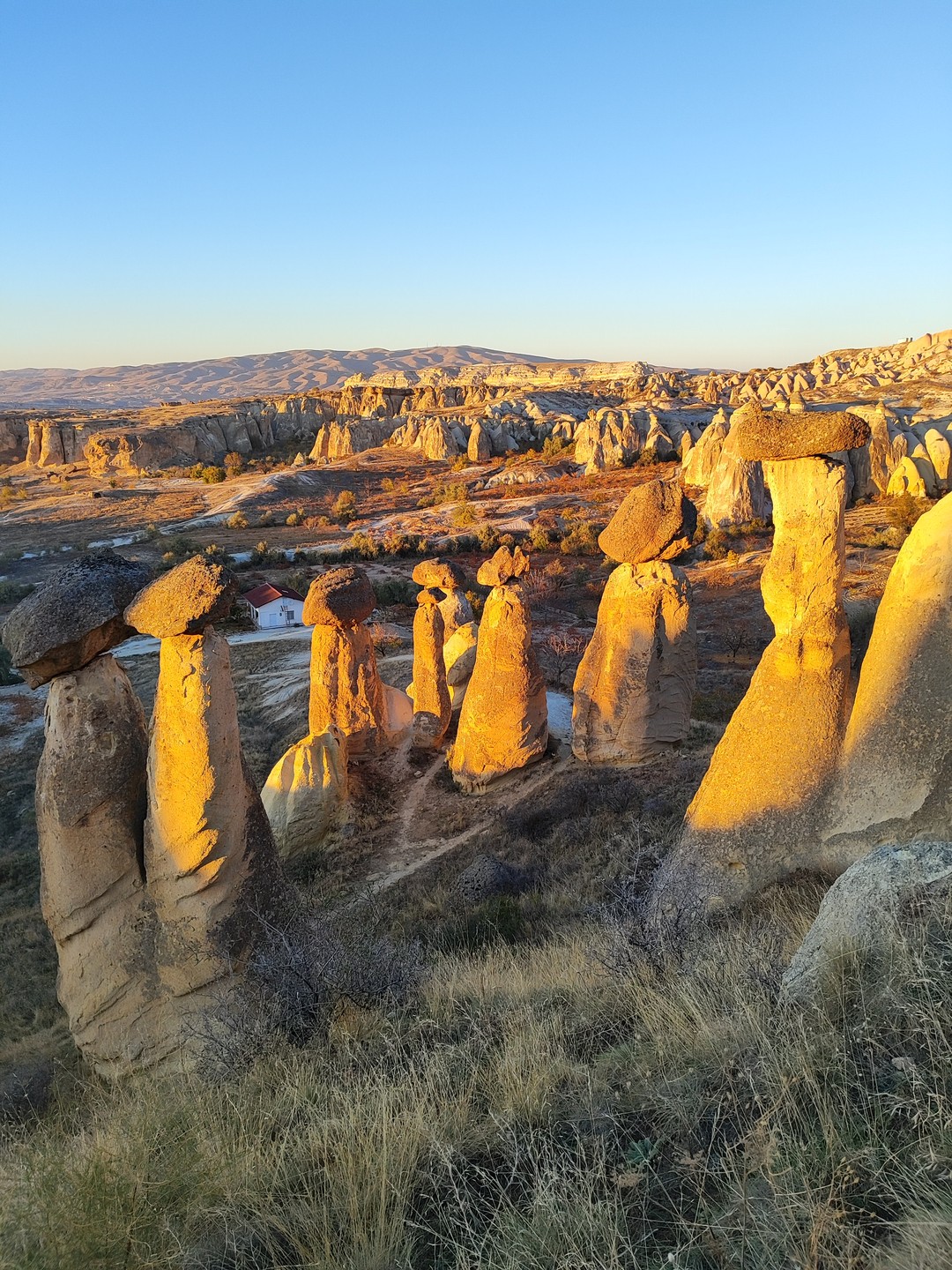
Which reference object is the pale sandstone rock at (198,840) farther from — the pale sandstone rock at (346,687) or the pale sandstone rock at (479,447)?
the pale sandstone rock at (479,447)

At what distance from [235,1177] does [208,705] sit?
2.31m

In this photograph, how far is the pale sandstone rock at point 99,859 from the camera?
4.18 metres

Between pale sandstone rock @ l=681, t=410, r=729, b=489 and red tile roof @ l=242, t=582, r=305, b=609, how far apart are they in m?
→ 17.9

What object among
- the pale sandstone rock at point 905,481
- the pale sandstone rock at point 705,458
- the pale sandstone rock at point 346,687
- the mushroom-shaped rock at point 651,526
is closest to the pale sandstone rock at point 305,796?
the pale sandstone rock at point 346,687

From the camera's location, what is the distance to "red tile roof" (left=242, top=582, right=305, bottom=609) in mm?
20484

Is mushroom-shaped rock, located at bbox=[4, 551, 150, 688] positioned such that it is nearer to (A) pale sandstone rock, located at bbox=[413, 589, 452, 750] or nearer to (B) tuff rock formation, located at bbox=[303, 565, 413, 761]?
(B) tuff rock formation, located at bbox=[303, 565, 413, 761]

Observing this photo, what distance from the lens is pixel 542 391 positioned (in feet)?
207

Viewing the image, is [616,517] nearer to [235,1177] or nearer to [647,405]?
[235,1177]

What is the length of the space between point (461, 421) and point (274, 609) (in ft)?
119

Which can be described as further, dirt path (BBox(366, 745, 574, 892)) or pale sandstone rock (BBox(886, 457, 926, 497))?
pale sandstone rock (BBox(886, 457, 926, 497))

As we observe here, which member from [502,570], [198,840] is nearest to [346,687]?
[502,570]

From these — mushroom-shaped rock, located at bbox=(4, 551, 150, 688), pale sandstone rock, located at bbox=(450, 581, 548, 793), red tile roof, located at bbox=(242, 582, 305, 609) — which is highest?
mushroom-shaped rock, located at bbox=(4, 551, 150, 688)

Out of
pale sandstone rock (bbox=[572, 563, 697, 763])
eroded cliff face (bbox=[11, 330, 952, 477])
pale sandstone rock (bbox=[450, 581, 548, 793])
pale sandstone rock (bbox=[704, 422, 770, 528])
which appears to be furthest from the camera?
eroded cliff face (bbox=[11, 330, 952, 477])

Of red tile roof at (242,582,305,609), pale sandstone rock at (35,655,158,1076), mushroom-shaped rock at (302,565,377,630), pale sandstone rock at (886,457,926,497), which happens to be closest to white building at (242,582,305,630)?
red tile roof at (242,582,305,609)
